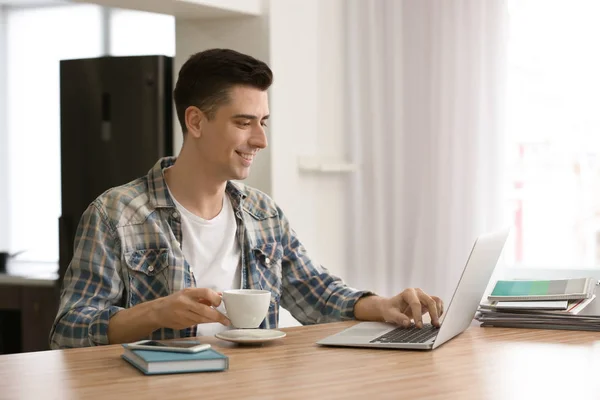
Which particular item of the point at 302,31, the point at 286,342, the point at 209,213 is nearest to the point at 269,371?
the point at 286,342

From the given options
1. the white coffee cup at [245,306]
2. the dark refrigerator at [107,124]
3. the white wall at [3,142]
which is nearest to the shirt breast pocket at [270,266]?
the white coffee cup at [245,306]

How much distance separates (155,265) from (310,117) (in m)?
1.83

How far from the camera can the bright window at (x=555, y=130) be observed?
3828 millimetres

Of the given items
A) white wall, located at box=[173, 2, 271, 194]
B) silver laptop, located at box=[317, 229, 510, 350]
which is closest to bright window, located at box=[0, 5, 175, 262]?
white wall, located at box=[173, 2, 271, 194]

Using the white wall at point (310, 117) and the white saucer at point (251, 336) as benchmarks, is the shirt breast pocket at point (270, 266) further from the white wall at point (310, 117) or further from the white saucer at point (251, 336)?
the white wall at point (310, 117)

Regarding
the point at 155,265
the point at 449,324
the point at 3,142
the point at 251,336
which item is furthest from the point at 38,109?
the point at 449,324

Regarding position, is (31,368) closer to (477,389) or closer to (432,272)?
(477,389)

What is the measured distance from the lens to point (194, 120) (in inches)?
99.7

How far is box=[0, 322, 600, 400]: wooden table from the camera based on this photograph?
5.03 feet

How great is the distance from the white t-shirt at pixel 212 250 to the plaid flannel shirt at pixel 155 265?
2 cm

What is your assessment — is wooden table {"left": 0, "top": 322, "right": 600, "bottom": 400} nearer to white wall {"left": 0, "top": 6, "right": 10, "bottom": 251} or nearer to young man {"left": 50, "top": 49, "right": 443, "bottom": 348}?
young man {"left": 50, "top": 49, "right": 443, "bottom": 348}

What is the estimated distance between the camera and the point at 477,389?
158 cm

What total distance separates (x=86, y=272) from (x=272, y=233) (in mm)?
562

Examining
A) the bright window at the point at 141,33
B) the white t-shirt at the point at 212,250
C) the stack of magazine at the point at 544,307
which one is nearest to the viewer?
the stack of magazine at the point at 544,307
